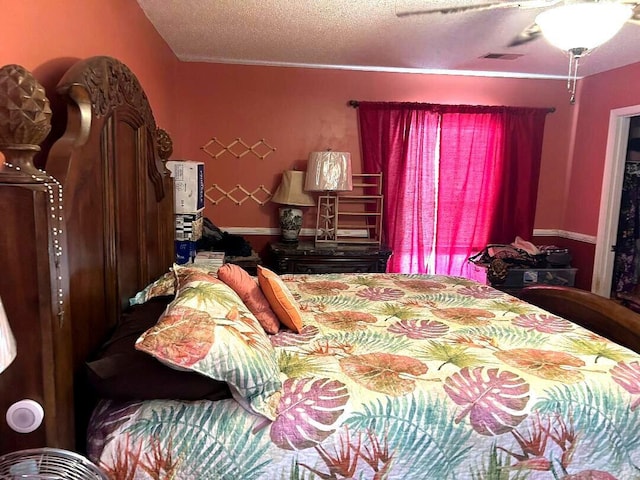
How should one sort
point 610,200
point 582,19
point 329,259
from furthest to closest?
point 610,200, point 329,259, point 582,19

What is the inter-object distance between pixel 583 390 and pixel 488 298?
1041 millimetres

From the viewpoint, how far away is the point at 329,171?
4.03 m

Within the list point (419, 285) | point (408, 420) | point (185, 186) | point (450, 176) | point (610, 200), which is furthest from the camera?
point (450, 176)

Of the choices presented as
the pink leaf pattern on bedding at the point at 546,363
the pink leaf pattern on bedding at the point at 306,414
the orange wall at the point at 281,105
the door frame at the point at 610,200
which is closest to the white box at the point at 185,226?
the orange wall at the point at 281,105

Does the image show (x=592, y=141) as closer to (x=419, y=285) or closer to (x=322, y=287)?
(x=419, y=285)

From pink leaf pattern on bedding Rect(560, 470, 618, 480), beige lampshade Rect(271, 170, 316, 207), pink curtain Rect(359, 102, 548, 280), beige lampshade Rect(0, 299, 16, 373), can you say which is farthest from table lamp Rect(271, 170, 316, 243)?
beige lampshade Rect(0, 299, 16, 373)

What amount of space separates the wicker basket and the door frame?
13.7 ft

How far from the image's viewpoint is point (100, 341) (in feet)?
5.46

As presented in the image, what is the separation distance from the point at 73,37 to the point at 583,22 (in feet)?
6.24

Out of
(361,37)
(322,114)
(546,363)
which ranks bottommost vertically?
(546,363)

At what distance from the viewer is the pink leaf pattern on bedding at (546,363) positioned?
1679 millimetres

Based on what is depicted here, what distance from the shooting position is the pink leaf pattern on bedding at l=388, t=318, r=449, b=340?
2.04 m

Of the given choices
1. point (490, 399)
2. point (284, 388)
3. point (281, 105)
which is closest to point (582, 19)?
point (490, 399)

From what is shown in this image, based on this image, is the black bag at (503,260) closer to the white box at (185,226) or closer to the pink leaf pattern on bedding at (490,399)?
the white box at (185,226)
